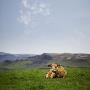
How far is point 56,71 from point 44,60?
1.97 feet

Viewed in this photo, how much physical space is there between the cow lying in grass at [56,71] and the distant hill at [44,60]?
0.79 feet

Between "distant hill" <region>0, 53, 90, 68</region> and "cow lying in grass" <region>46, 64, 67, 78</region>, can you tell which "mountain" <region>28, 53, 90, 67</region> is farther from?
"cow lying in grass" <region>46, 64, 67, 78</region>

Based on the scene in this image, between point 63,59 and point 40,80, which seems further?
point 63,59

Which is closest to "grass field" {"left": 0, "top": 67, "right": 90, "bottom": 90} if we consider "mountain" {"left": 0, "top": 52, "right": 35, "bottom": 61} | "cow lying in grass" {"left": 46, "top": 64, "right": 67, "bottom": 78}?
"cow lying in grass" {"left": 46, "top": 64, "right": 67, "bottom": 78}

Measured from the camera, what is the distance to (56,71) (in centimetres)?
652

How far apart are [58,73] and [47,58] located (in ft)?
2.02

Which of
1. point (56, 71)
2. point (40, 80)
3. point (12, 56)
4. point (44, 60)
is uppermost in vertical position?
point (12, 56)

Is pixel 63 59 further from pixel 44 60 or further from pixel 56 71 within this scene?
pixel 44 60

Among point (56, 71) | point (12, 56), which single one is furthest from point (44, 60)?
point (12, 56)

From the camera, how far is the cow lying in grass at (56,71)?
6.32 metres

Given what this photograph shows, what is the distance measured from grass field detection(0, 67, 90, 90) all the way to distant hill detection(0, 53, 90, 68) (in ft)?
0.74

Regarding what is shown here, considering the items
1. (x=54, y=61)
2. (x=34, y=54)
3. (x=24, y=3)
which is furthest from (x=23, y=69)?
(x=24, y=3)

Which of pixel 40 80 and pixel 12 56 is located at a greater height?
pixel 12 56

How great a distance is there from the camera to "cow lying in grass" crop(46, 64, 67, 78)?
20.7 feet
